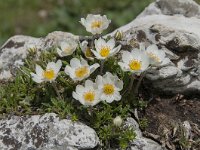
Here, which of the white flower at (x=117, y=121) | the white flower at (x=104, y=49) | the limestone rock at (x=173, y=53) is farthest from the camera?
the limestone rock at (x=173, y=53)

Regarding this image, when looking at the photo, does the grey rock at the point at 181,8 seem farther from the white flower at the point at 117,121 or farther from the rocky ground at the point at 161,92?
the white flower at the point at 117,121

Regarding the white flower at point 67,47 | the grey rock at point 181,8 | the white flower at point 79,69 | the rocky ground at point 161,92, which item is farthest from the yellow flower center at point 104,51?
the grey rock at point 181,8

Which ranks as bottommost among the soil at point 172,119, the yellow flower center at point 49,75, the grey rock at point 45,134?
the soil at point 172,119

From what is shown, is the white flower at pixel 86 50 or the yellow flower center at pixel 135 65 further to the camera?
the white flower at pixel 86 50

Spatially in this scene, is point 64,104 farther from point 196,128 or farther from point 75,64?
point 196,128

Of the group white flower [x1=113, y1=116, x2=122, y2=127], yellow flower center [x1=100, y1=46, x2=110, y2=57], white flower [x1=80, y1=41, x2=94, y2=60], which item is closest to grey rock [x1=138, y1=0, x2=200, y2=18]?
white flower [x1=80, y1=41, x2=94, y2=60]

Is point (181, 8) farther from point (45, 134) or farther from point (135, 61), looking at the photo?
point (45, 134)
